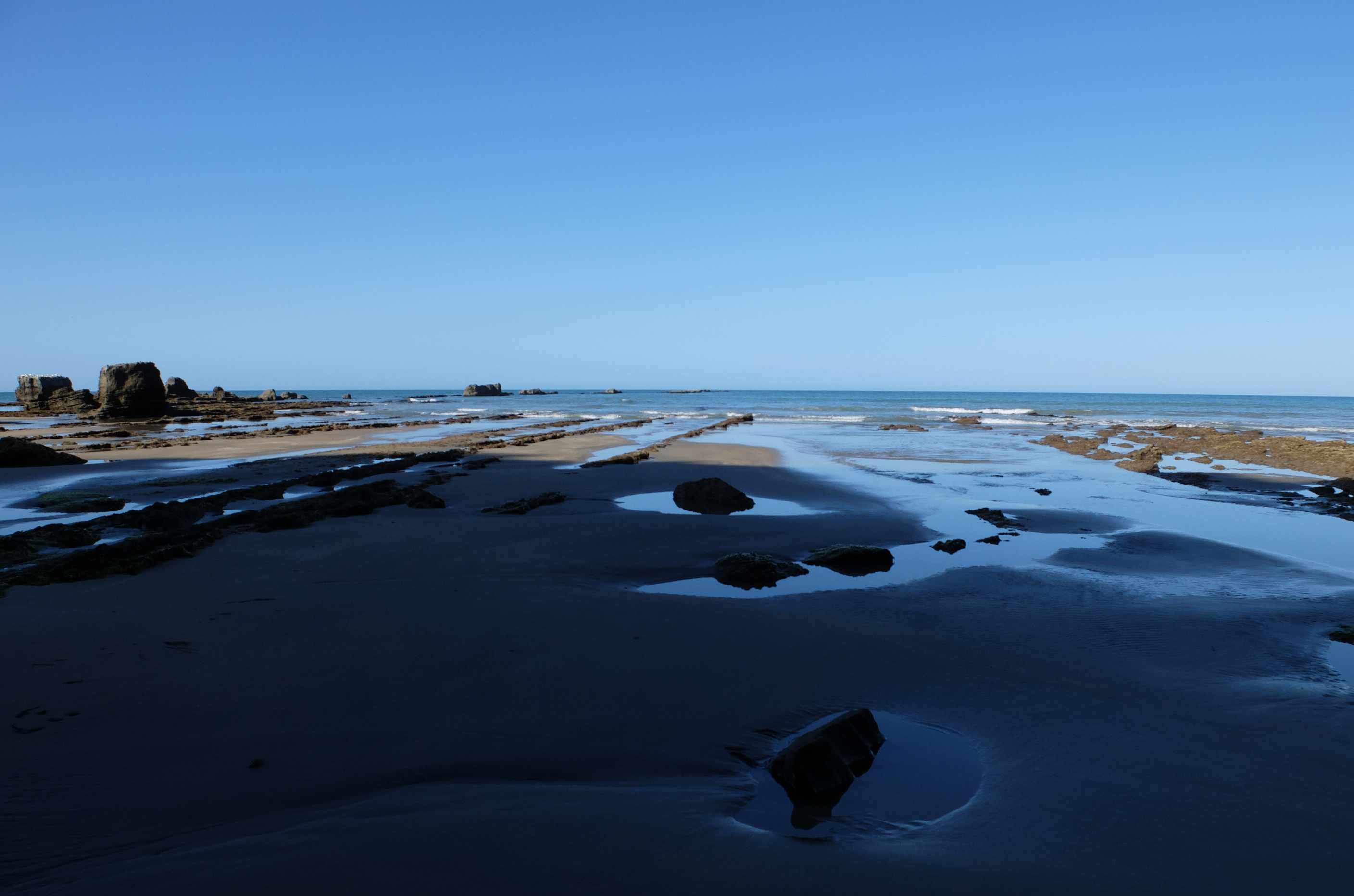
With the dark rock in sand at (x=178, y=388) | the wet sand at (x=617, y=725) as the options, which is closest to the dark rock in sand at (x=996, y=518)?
the wet sand at (x=617, y=725)

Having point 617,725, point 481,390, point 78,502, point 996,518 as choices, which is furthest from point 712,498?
point 481,390

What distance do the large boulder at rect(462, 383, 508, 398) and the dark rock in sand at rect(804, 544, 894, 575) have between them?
104 metres

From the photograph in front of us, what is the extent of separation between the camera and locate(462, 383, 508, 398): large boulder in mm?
109125

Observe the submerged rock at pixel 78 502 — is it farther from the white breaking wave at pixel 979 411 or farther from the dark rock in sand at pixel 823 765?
the white breaking wave at pixel 979 411

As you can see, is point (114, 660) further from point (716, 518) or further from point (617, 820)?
point (716, 518)

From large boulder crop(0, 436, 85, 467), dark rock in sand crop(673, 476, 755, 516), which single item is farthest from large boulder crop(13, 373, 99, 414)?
dark rock in sand crop(673, 476, 755, 516)

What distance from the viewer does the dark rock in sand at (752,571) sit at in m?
7.73

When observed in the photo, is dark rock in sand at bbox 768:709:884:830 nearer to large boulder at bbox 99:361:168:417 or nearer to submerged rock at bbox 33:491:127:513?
submerged rock at bbox 33:491:127:513

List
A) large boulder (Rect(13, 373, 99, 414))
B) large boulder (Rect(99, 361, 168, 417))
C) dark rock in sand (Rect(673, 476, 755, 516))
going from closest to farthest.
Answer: dark rock in sand (Rect(673, 476, 755, 516))
large boulder (Rect(99, 361, 168, 417))
large boulder (Rect(13, 373, 99, 414))

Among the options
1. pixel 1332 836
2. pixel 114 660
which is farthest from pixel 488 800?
pixel 1332 836

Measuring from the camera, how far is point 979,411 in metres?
67.0

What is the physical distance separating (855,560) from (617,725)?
5.02m

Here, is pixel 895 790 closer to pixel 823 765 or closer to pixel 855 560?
pixel 823 765

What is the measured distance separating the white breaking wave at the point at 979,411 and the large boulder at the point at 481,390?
6921 centimetres
